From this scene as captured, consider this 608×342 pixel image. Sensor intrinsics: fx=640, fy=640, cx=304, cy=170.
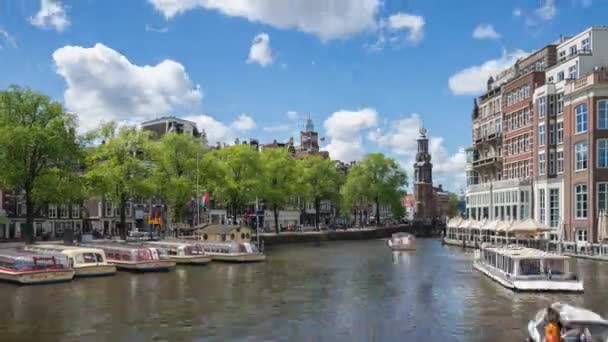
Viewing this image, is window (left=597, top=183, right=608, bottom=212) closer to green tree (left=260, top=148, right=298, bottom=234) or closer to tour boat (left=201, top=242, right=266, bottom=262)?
tour boat (left=201, top=242, right=266, bottom=262)

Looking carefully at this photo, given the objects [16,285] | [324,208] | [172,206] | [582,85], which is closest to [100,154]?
[172,206]

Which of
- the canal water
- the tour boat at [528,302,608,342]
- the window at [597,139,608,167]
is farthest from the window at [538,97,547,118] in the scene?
the tour boat at [528,302,608,342]

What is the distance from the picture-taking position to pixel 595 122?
77.6 metres

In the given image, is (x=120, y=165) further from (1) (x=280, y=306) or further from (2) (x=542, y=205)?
(2) (x=542, y=205)

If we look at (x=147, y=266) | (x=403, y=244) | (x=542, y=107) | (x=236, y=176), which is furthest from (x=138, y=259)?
(x=542, y=107)

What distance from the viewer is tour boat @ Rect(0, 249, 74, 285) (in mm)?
50719

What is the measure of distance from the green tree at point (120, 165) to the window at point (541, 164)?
2157 inches

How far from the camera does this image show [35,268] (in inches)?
2029

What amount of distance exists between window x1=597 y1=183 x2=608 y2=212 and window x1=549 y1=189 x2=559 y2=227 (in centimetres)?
948

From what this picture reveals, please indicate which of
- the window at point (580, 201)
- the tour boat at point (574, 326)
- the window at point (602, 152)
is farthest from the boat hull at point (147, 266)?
the window at point (602, 152)

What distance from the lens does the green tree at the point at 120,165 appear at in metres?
82.7

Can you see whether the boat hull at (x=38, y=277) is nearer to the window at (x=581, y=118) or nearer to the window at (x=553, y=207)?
the window at (x=581, y=118)

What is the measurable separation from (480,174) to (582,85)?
45.2 m

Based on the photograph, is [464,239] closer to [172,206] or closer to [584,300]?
[172,206]
